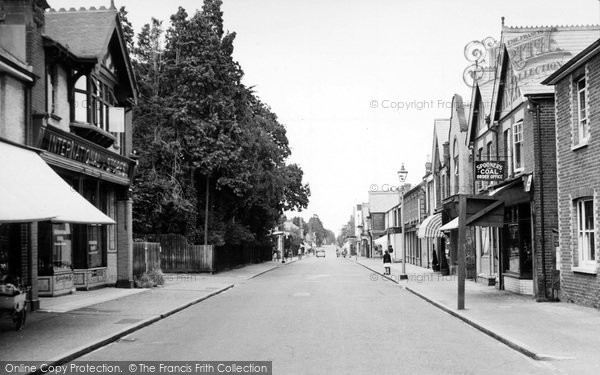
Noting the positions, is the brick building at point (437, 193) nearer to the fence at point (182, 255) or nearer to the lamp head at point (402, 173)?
the lamp head at point (402, 173)

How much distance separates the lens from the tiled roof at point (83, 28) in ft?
67.9

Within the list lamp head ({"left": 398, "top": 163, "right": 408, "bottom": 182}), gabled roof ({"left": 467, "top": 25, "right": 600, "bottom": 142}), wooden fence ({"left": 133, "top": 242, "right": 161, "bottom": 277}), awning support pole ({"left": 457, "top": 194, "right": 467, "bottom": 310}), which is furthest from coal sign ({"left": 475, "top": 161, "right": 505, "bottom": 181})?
wooden fence ({"left": 133, "top": 242, "right": 161, "bottom": 277})

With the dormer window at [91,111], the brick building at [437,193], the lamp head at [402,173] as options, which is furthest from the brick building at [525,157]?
the dormer window at [91,111]

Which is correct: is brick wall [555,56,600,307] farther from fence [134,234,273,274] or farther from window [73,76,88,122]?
fence [134,234,273,274]

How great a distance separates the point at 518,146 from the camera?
71.6 ft

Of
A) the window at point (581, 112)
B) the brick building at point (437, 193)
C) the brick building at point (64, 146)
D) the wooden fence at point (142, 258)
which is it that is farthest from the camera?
the brick building at point (437, 193)

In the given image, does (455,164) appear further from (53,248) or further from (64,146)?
(64,146)

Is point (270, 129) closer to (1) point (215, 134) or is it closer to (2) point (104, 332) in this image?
(1) point (215, 134)

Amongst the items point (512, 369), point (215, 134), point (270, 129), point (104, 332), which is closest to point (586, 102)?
point (512, 369)

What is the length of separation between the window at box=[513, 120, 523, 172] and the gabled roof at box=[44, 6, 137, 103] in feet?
44.6

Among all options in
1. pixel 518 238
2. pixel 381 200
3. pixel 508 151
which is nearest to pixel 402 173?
pixel 508 151

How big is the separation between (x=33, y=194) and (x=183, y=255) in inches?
986

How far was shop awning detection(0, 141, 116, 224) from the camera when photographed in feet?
35.7

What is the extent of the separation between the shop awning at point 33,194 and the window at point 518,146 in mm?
13684
